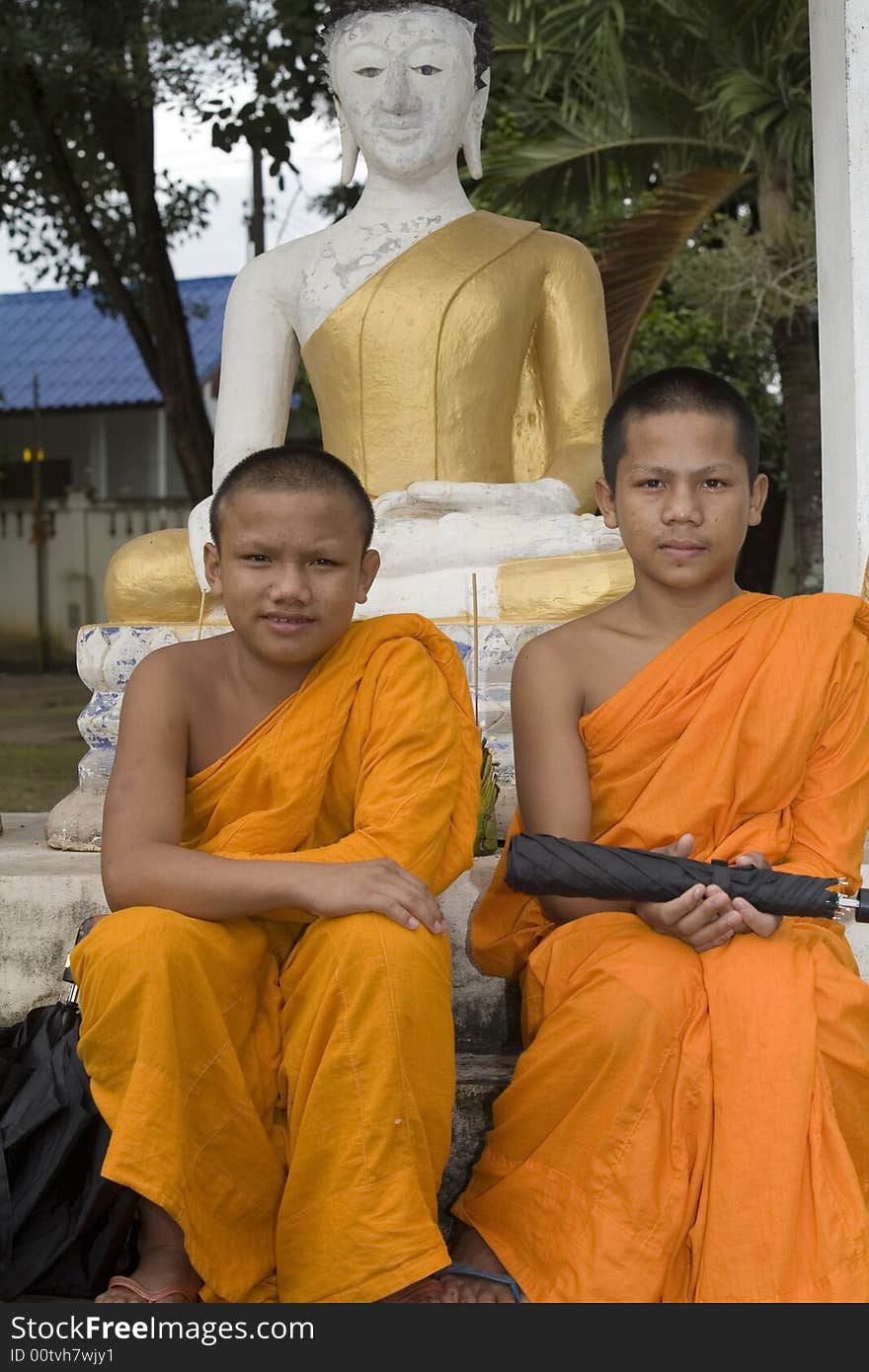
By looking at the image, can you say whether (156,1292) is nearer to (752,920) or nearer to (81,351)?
(752,920)

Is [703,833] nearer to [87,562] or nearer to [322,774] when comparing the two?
[322,774]

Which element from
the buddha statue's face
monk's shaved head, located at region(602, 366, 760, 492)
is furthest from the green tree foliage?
monk's shaved head, located at region(602, 366, 760, 492)

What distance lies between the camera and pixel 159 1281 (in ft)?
7.72

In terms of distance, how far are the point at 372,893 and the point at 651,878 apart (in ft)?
1.40

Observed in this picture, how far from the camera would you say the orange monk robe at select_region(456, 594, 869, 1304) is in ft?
7.39

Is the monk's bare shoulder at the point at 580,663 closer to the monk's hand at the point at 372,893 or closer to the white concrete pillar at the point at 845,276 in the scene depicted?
the monk's hand at the point at 372,893

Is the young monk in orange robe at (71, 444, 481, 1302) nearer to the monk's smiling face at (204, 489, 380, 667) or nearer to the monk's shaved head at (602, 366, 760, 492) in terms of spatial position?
the monk's smiling face at (204, 489, 380, 667)

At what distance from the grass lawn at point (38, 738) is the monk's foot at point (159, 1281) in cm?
582

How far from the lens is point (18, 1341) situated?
2121mm

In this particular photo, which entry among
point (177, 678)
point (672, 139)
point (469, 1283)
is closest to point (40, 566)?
point (672, 139)

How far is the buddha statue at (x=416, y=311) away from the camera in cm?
436

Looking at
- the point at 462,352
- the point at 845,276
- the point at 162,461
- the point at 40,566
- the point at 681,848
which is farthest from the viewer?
the point at 162,461

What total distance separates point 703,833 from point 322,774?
66 centimetres

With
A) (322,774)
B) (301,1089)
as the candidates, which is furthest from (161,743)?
(301,1089)
